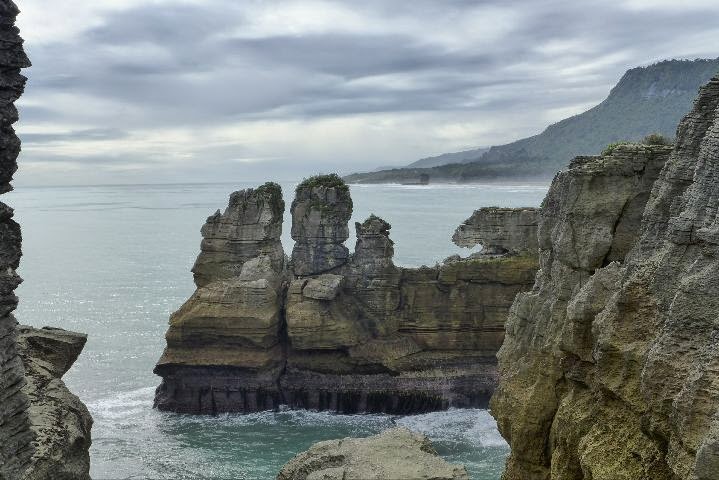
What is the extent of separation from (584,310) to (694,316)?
4.96 m

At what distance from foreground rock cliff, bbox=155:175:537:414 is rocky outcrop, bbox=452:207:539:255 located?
0.17 m

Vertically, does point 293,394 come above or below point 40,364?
below

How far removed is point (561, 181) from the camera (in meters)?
21.4

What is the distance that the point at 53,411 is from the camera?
18.0 metres

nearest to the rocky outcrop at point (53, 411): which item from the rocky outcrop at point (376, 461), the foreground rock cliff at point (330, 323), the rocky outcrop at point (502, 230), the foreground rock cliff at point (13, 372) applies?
the foreground rock cliff at point (13, 372)

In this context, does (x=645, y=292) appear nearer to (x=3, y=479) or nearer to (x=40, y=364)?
(x=3, y=479)

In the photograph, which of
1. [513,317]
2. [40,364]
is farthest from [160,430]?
[513,317]

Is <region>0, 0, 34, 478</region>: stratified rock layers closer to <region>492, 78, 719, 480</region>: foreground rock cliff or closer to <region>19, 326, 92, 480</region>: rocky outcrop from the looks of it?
<region>19, 326, 92, 480</region>: rocky outcrop

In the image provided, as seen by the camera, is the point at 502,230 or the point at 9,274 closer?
the point at 9,274

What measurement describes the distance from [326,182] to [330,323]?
30.7ft

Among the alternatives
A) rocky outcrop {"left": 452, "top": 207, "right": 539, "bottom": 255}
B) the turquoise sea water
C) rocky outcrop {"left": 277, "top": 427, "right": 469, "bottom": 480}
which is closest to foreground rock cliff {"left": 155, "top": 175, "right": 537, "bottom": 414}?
rocky outcrop {"left": 452, "top": 207, "right": 539, "bottom": 255}

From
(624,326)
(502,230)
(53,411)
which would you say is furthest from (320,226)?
(624,326)

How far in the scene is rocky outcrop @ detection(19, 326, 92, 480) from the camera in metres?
16.1

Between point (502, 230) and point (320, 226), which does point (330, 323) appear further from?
point (502, 230)
